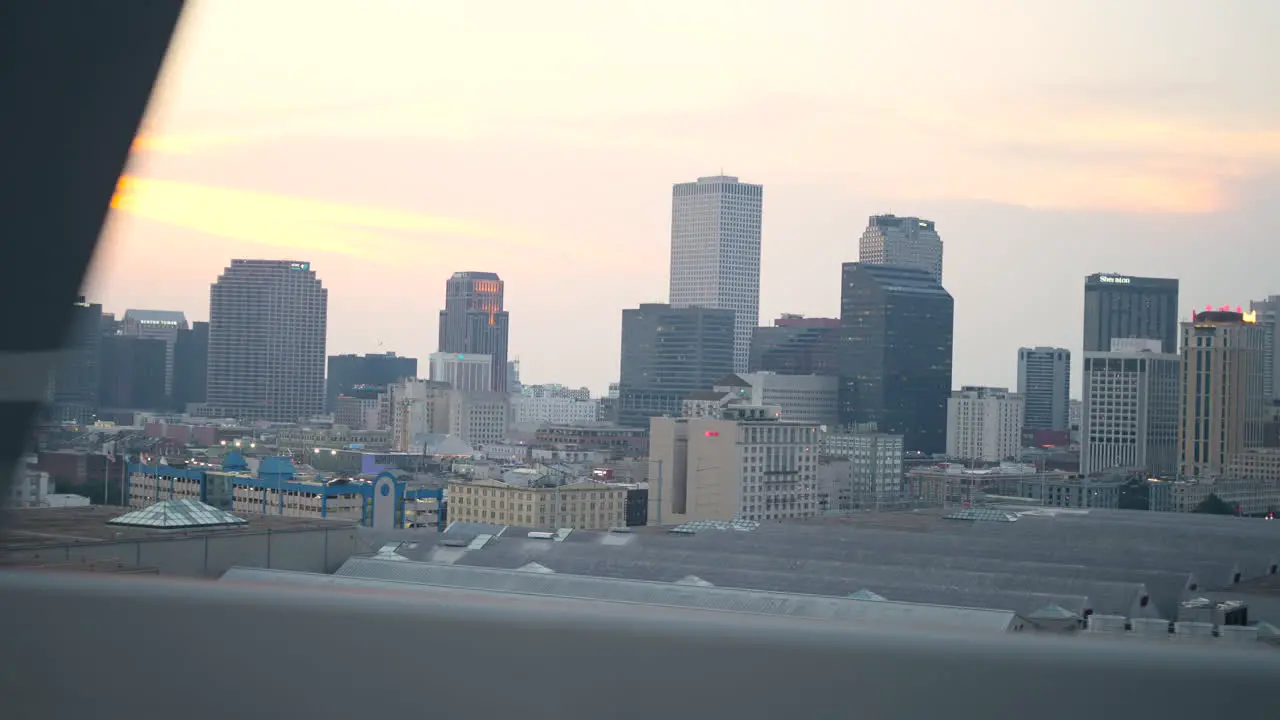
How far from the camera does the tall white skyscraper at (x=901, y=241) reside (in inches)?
2261

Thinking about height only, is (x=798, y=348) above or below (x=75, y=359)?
→ above

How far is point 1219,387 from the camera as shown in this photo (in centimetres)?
2820

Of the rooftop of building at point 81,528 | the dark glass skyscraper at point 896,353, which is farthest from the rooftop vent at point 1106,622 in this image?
the dark glass skyscraper at point 896,353

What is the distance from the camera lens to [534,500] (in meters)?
17.7

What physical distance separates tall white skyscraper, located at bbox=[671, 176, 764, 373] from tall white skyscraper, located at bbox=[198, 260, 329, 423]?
25650 mm

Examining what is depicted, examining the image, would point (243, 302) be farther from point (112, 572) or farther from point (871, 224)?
point (112, 572)

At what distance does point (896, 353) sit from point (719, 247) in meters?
19.1

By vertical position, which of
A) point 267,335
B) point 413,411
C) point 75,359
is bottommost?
point 413,411

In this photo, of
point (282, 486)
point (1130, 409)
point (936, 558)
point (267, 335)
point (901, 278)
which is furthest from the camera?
point (901, 278)

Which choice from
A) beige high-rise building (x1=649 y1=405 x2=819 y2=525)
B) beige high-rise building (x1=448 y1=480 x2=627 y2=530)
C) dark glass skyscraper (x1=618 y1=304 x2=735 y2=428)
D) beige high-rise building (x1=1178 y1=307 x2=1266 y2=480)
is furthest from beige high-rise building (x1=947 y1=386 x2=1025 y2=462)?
beige high-rise building (x1=448 y1=480 x2=627 y2=530)

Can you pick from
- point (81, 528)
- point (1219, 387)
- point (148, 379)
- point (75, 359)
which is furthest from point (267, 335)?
point (75, 359)

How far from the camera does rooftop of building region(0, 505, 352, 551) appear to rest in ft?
3.49

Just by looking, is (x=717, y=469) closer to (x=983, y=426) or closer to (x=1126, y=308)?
(x=983, y=426)

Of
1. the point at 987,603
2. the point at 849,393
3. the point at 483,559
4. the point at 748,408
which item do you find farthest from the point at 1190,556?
the point at 849,393
